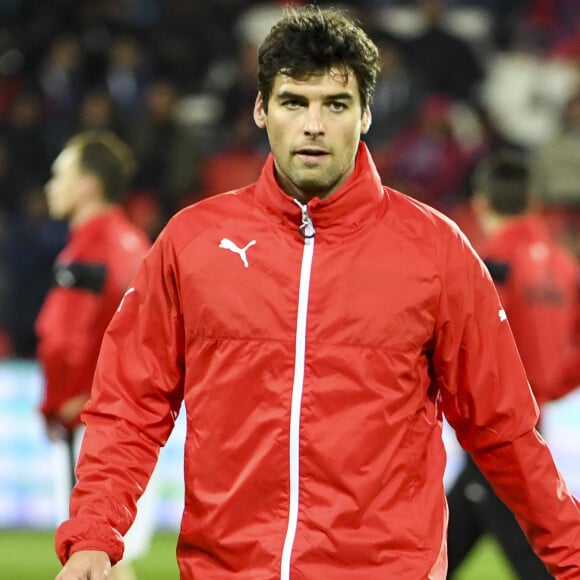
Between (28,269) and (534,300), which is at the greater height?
(534,300)

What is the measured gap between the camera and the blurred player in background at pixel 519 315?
19.5 ft

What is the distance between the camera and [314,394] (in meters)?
3.07

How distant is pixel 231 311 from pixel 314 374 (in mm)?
222

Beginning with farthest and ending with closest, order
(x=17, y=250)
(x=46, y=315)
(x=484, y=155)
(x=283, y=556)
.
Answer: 1. (x=484, y=155)
2. (x=17, y=250)
3. (x=46, y=315)
4. (x=283, y=556)

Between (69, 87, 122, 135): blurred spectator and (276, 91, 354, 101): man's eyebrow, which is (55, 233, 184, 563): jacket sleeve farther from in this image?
(69, 87, 122, 135): blurred spectator

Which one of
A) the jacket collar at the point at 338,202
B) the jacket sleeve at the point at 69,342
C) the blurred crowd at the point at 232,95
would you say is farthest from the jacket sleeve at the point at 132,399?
the blurred crowd at the point at 232,95

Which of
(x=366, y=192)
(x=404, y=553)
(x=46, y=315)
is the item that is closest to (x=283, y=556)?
(x=404, y=553)

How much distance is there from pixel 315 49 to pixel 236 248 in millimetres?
442

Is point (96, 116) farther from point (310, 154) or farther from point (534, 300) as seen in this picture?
point (310, 154)

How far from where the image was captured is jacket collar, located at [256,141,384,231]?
10.3 ft

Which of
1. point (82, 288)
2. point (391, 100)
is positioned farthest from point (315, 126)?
point (391, 100)

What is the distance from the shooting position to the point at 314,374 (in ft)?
10.1

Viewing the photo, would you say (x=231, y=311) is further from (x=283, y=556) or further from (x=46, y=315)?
(x=46, y=315)

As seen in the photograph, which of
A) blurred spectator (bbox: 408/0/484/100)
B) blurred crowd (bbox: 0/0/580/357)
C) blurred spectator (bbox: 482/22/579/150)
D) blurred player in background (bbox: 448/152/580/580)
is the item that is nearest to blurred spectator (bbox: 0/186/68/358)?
blurred crowd (bbox: 0/0/580/357)
